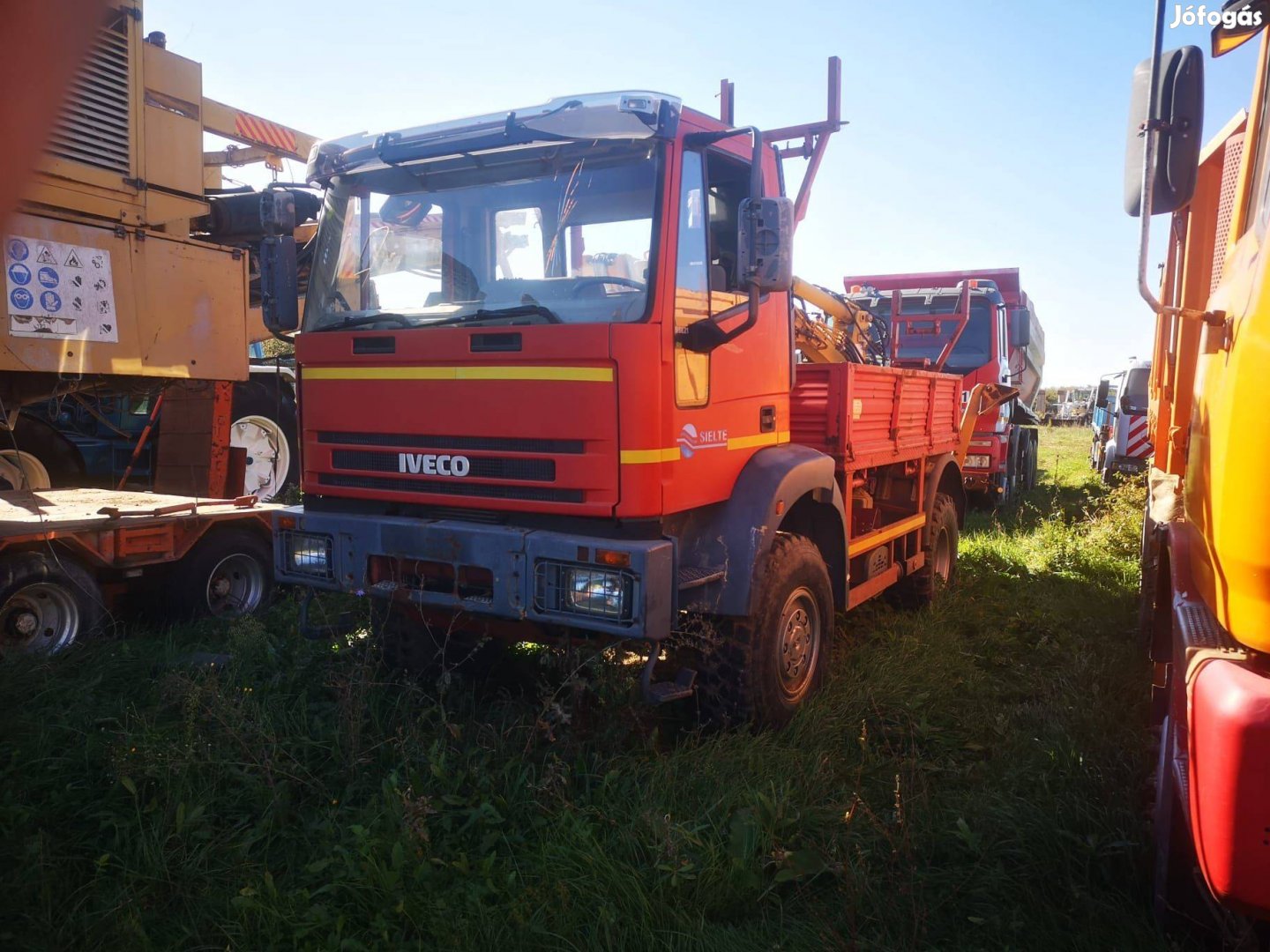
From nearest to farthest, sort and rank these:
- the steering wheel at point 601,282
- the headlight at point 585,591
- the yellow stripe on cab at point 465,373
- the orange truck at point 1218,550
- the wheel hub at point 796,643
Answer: the orange truck at point 1218,550 < the headlight at point 585,591 < the yellow stripe on cab at point 465,373 < the steering wheel at point 601,282 < the wheel hub at point 796,643

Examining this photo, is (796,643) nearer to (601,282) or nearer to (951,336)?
(601,282)

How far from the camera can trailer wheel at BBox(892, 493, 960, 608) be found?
666 centimetres

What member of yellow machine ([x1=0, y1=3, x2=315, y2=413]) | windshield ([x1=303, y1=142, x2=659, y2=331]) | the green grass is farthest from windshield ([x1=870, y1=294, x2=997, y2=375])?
windshield ([x1=303, y1=142, x2=659, y2=331])

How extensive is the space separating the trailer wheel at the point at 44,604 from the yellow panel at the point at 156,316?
220 cm

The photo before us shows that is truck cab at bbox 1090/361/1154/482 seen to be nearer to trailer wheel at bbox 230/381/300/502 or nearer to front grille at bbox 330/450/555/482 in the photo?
front grille at bbox 330/450/555/482

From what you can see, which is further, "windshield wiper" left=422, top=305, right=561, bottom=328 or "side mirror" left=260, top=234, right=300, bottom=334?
"side mirror" left=260, top=234, right=300, bottom=334

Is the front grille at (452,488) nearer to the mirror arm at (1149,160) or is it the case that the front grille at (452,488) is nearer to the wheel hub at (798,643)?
the wheel hub at (798,643)

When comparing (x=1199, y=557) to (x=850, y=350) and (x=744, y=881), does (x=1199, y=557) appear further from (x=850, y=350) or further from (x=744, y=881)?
(x=850, y=350)

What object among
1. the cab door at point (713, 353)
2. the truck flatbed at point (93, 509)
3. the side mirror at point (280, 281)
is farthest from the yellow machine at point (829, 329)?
the truck flatbed at point (93, 509)

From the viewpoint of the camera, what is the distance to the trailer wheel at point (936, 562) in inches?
262

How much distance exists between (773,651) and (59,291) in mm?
5726

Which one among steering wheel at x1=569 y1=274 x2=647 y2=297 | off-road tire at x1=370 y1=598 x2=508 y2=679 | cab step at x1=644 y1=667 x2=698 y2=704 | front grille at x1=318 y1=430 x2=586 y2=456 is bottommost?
off-road tire at x1=370 y1=598 x2=508 y2=679

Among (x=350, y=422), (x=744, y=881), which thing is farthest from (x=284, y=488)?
(x=744, y=881)

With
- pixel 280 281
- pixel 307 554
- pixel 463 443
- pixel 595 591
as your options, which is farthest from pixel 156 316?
pixel 595 591
